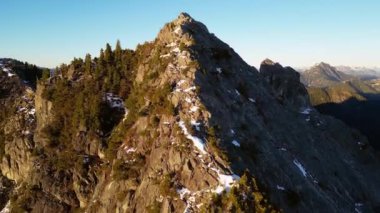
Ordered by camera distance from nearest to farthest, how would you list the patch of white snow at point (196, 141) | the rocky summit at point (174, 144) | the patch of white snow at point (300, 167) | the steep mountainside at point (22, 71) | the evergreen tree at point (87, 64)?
the rocky summit at point (174, 144) → the patch of white snow at point (196, 141) → the patch of white snow at point (300, 167) → the evergreen tree at point (87, 64) → the steep mountainside at point (22, 71)

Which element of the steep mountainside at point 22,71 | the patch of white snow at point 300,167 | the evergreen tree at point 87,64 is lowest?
the patch of white snow at point 300,167

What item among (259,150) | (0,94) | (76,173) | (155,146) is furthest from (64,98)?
(0,94)

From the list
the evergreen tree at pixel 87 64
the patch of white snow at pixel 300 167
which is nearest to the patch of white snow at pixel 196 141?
the patch of white snow at pixel 300 167

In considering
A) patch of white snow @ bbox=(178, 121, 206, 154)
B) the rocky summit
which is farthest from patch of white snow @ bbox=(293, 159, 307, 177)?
patch of white snow @ bbox=(178, 121, 206, 154)

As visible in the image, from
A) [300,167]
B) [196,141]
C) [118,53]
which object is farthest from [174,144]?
[118,53]

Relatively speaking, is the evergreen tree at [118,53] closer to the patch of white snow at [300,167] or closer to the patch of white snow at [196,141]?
the patch of white snow at [196,141]

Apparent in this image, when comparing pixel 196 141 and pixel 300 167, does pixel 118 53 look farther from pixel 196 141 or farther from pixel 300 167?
pixel 300 167

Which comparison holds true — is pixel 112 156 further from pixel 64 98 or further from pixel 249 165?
pixel 64 98

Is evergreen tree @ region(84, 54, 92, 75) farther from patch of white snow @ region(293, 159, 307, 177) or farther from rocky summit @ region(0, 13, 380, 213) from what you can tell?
patch of white snow @ region(293, 159, 307, 177)

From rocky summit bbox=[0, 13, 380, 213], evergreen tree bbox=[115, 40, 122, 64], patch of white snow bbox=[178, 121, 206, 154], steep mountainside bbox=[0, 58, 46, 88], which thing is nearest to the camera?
rocky summit bbox=[0, 13, 380, 213]
